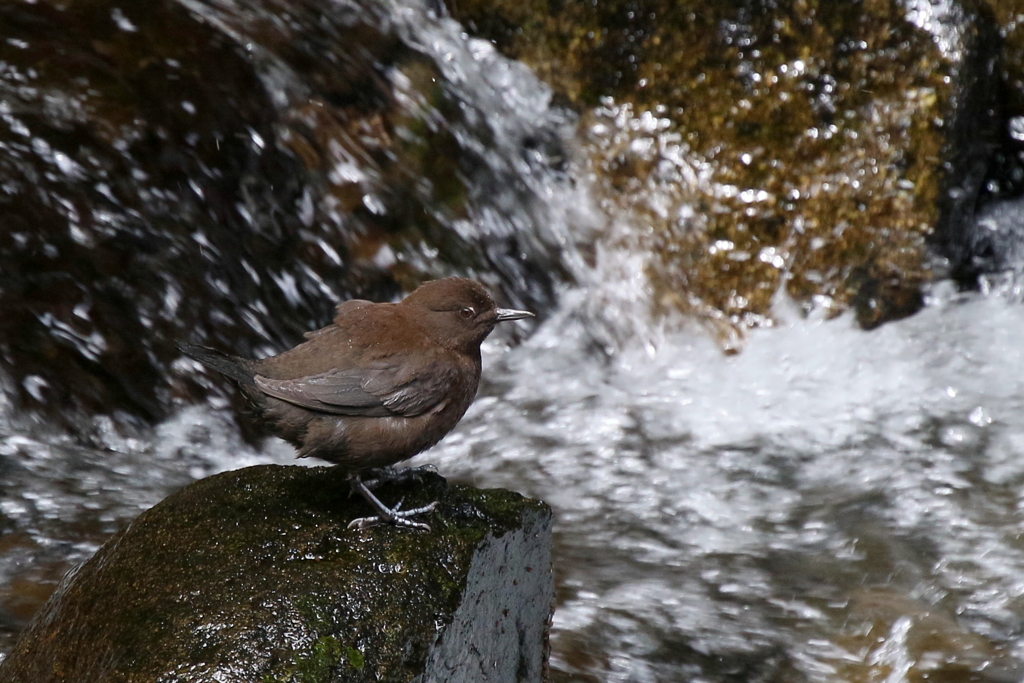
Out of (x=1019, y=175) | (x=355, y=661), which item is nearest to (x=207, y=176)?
(x=355, y=661)

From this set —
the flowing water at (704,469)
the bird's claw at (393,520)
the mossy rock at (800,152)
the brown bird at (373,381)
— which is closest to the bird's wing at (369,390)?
the brown bird at (373,381)

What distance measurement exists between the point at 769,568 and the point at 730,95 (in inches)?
141

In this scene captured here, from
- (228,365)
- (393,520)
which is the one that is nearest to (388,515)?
(393,520)

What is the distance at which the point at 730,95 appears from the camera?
737cm

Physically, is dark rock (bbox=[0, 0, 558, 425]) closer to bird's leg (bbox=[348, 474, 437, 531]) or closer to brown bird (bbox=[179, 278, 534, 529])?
brown bird (bbox=[179, 278, 534, 529])

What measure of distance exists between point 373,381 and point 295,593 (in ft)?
2.53

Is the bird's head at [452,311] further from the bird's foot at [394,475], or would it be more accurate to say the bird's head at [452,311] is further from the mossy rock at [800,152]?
the mossy rock at [800,152]

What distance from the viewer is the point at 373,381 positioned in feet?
10.8

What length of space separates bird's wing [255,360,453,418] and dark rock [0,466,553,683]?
0.26 metres

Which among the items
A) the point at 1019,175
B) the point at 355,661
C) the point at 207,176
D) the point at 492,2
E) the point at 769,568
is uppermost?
the point at 492,2

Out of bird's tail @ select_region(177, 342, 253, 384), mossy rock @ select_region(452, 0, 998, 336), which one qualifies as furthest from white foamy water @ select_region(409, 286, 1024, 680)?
bird's tail @ select_region(177, 342, 253, 384)

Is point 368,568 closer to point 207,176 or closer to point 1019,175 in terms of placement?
point 207,176

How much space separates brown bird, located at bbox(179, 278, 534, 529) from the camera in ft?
10.5

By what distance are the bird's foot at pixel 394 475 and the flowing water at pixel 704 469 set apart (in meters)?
1.04
